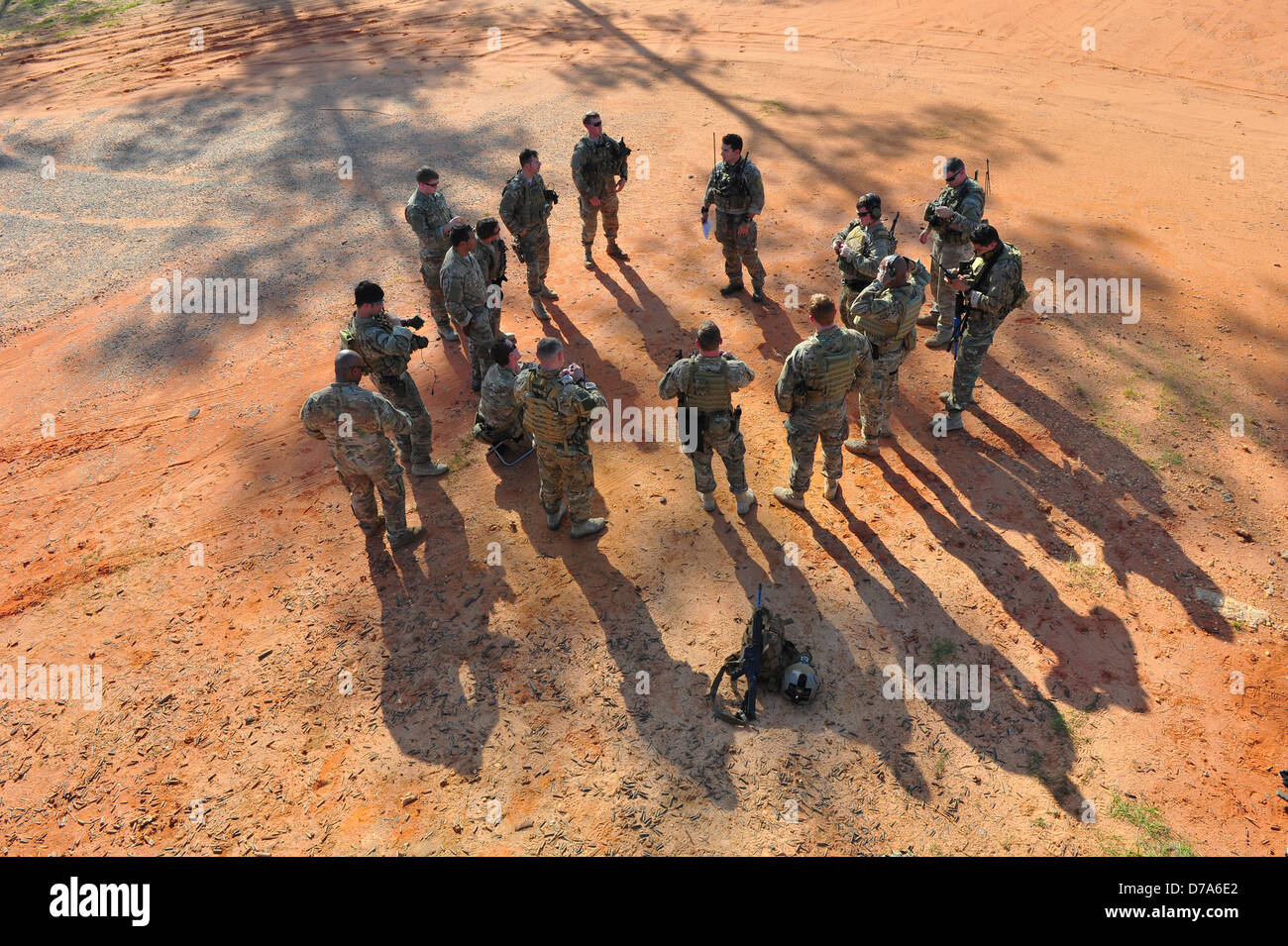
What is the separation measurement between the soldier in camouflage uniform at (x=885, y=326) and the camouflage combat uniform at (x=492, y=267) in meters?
4.75

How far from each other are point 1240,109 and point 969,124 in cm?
581

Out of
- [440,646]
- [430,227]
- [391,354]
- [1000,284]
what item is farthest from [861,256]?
[440,646]

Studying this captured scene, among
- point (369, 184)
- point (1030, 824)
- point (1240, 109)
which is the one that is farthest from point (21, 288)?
point (1240, 109)

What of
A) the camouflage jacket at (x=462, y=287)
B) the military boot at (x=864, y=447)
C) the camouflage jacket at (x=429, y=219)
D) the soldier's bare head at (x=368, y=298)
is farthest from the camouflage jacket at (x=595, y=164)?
the military boot at (x=864, y=447)

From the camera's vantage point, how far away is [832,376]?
764 cm

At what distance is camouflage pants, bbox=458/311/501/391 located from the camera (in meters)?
9.71

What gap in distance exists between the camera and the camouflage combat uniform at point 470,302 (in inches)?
370

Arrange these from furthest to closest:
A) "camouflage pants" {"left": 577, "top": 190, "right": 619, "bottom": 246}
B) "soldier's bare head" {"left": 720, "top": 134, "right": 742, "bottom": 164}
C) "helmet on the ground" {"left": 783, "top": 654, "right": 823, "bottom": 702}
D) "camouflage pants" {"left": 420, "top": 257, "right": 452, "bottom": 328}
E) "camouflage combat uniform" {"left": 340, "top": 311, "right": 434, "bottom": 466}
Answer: "camouflage pants" {"left": 577, "top": 190, "right": 619, "bottom": 246}, "camouflage pants" {"left": 420, "top": 257, "right": 452, "bottom": 328}, "soldier's bare head" {"left": 720, "top": 134, "right": 742, "bottom": 164}, "camouflage combat uniform" {"left": 340, "top": 311, "right": 434, "bottom": 466}, "helmet on the ground" {"left": 783, "top": 654, "right": 823, "bottom": 702}

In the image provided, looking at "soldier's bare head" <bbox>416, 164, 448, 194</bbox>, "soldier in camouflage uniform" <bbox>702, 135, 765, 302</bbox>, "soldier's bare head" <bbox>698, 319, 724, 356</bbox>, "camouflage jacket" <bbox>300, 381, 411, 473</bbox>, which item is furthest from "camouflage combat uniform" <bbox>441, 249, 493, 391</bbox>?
"soldier in camouflage uniform" <bbox>702, 135, 765, 302</bbox>

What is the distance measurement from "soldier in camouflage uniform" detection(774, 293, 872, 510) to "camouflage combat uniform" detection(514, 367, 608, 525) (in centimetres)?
203

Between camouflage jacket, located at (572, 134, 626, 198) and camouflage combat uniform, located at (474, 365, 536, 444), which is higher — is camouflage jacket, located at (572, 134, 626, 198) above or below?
above

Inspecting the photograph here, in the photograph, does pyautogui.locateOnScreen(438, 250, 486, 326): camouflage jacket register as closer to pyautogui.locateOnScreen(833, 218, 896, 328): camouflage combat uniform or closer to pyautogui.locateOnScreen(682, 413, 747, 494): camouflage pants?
pyautogui.locateOnScreen(682, 413, 747, 494): camouflage pants

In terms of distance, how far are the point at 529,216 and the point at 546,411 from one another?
5.07 metres

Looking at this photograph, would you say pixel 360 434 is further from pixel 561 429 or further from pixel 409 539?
pixel 561 429
